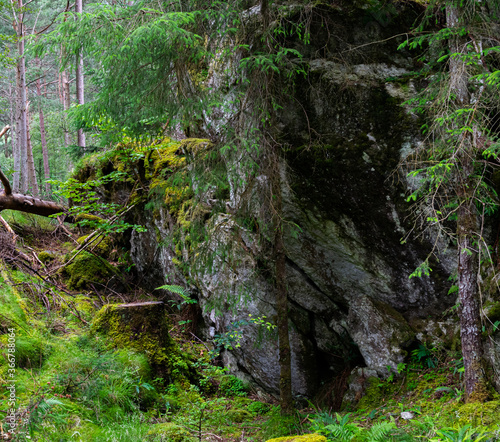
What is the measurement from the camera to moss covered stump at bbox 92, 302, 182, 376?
17.6 ft

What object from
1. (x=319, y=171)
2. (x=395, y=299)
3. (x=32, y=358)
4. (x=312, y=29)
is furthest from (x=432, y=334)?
(x=32, y=358)

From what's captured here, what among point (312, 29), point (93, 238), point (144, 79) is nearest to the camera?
point (144, 79)

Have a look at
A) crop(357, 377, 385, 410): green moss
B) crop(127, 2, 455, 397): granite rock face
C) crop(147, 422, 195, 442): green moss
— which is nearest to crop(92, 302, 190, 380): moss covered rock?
crop(127, 2, 455, 397): granite rock face

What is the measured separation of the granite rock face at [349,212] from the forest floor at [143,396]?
25.9 inches

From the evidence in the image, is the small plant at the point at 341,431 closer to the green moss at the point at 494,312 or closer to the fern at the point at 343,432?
the fern at the point at 343,432

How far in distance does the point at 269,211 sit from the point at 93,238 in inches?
231

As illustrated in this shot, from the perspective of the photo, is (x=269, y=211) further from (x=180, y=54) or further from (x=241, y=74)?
(x=180, y=54)

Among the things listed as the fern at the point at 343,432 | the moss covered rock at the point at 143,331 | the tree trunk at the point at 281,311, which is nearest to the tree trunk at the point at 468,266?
the fern at the point at 343,432

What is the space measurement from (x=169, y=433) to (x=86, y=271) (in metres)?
5.24

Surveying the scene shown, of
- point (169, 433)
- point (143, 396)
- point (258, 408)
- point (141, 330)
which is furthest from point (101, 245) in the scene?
point (169, 433)

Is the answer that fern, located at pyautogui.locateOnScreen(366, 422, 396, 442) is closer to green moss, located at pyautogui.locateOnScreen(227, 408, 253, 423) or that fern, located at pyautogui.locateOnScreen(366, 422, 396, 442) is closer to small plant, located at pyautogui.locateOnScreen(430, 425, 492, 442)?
small plant, located at pyautogui.locateOnScreen(430, 425, 492, 442)

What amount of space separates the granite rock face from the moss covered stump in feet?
3.05

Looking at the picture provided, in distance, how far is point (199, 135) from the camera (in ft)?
24.2

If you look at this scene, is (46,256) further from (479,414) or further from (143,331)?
(479,414)
